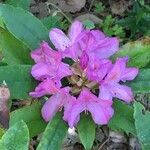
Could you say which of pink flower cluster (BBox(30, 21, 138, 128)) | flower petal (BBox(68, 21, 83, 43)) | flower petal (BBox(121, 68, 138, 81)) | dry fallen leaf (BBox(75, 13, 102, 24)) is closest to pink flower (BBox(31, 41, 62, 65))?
pink flower cluster (BBox(30, 21, 138, 128))

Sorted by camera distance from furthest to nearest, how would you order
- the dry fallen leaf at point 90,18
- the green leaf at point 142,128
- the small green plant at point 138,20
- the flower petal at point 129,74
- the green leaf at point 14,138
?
the dry fallen leaf at point 90,18
the small green plant at point 138,20
the flower petal at point 129,74
the green leaf at point 142,128
the green leaf at point 14,138

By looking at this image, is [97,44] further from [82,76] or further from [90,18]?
[90,18]

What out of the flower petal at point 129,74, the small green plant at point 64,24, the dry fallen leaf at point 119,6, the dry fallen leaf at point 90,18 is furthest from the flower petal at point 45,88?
the dry fallen leaf at point 119,6

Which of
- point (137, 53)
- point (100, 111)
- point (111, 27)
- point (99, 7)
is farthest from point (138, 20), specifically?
point (100, 111)

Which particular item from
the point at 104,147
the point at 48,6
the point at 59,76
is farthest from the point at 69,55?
the point at 48,6

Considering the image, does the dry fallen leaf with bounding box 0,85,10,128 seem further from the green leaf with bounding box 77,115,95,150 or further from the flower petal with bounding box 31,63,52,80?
the green leaf with bounding box 77,115,95,150

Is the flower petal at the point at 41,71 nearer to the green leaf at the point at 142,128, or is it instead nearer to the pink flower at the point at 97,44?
the pink flower at the point at 97,44

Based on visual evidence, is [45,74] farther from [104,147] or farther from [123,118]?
[104,147]
